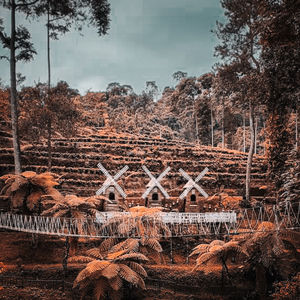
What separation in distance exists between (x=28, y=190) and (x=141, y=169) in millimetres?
10978

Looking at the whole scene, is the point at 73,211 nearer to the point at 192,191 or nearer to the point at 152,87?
the point at 192,191

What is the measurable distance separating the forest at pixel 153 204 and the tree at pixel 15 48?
0.04 m

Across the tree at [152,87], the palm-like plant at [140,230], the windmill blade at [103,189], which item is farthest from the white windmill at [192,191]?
the tree at [152,87]

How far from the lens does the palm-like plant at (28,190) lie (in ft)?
30.5

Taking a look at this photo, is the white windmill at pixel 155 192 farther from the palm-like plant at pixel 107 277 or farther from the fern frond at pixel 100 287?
the fern frond at pixel 100 287

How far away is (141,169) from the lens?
2002 cm

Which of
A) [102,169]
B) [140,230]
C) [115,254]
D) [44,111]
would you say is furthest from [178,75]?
[115,254]

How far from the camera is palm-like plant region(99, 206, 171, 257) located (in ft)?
29.2

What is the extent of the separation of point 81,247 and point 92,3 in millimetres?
9981

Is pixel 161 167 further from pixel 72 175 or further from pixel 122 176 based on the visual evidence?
pixel 72 175

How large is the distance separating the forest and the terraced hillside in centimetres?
8

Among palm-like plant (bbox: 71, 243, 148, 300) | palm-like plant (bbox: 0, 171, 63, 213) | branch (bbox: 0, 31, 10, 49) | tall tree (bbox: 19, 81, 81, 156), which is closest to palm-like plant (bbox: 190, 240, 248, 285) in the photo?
palm-like plant (bbox: 71, 243, 148, 300)

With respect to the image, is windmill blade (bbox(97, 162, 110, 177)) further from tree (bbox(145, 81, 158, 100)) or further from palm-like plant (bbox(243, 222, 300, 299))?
tree (bbox(145, 81, 158, 100))

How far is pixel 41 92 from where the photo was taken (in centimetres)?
1431
